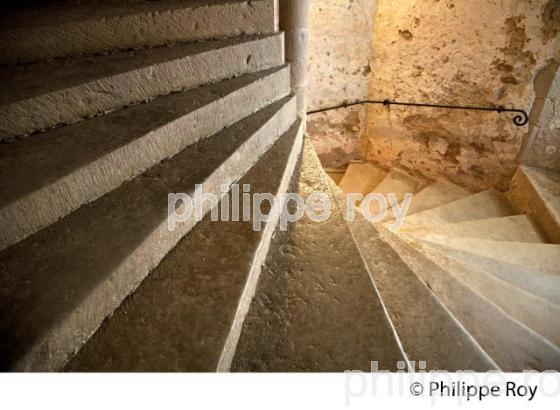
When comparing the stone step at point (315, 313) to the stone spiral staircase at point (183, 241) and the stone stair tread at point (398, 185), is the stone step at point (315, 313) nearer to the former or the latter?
the stone spiral staircase at point (183, 241)

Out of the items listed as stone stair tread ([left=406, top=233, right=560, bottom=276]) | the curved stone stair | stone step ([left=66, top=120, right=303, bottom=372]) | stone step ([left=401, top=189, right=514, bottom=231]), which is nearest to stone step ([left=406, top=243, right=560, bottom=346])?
the curved stone stair

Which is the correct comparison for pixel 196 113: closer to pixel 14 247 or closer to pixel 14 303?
pixel 14 247

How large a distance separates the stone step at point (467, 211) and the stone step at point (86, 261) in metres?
2.62

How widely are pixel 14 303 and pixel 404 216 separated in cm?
331

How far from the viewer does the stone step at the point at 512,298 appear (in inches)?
80.4

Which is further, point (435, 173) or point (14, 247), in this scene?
point (435, 173)

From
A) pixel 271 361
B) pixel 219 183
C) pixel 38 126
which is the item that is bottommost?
pixel 271 361

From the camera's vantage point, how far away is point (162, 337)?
109cm

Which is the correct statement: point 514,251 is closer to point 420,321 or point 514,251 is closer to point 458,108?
point 420,321

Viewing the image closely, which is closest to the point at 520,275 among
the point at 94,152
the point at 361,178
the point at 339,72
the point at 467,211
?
the point at 467,211

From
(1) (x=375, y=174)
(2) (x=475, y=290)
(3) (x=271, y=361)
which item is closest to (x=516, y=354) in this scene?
(2) (x=475, y=290)

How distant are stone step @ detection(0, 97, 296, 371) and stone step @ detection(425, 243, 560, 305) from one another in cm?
203

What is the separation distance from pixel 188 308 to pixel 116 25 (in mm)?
1491
